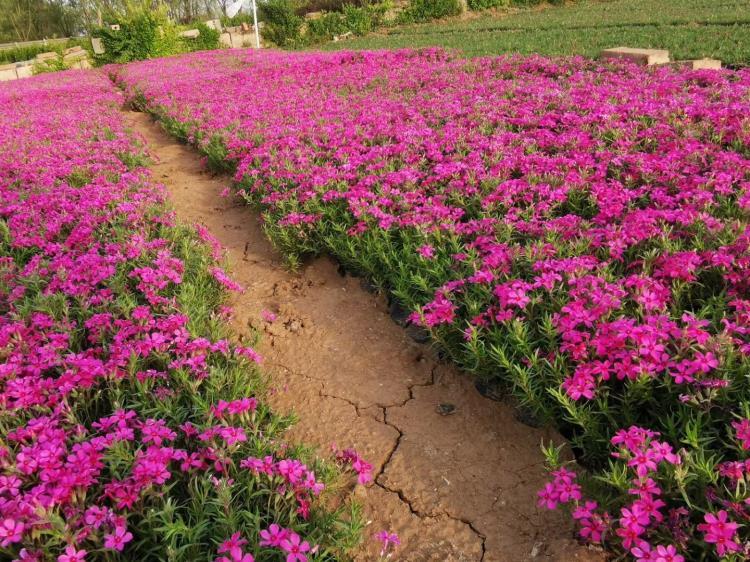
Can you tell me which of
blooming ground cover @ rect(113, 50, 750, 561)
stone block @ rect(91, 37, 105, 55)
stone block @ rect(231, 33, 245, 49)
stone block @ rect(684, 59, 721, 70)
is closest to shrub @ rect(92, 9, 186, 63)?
stone block @ rect(91, 37, 105, 55)

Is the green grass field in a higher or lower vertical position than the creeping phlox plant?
higher

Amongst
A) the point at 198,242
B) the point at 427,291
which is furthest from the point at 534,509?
the point at 198,242

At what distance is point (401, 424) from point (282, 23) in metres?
43.5

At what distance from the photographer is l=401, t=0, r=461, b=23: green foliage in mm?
42562

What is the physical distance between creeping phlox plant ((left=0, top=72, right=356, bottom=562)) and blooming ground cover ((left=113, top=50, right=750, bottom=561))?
4.63 ft

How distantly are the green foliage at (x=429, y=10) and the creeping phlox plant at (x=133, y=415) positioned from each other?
43.2 m

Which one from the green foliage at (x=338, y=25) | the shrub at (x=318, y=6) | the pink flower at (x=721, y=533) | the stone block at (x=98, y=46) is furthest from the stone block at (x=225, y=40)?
the pink flower at (x=721, y=533)

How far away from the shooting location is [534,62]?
43.3 feet

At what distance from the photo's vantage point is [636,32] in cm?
2128

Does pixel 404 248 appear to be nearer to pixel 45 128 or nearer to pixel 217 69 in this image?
pixel 45 128

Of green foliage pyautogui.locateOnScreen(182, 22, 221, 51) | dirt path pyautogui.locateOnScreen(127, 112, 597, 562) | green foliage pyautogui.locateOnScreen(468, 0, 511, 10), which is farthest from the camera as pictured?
green foliage pyautogui.locateOnScreen(468, 0, 511, 10)

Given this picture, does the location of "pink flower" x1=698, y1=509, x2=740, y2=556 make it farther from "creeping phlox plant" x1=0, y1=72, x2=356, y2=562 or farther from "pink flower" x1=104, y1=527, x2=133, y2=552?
"pink flower" x1=104, y1=527, x2=133, y2=552

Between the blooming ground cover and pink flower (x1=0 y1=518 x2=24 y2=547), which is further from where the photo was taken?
the blooming ground cover

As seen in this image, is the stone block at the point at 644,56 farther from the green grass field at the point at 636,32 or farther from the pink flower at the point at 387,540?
the pink flower at the point at 387,540
